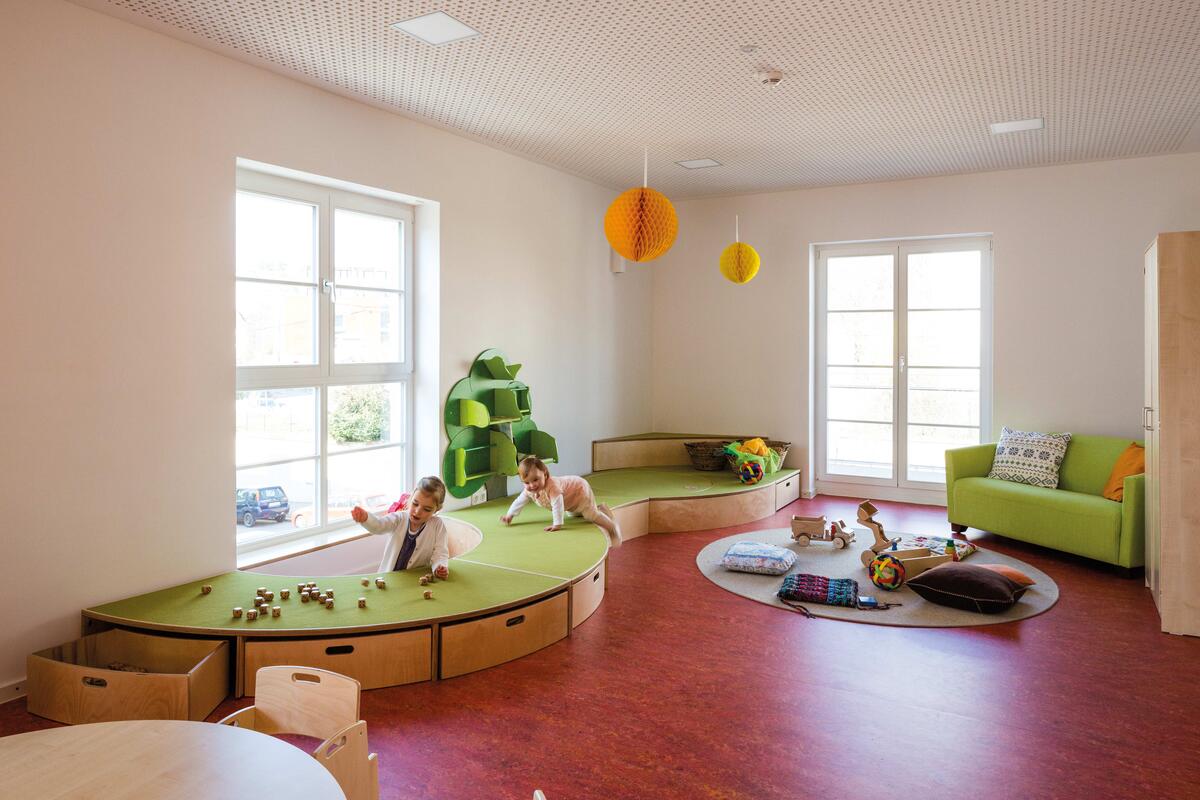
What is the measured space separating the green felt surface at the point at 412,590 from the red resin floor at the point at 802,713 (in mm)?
312

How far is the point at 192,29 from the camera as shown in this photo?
3549 millimetres

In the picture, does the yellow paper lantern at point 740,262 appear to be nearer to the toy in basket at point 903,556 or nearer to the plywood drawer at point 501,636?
the toy in basket at point 903,556

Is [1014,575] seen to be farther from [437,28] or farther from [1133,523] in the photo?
[437,28]

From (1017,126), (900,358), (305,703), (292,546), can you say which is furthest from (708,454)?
(305,703)

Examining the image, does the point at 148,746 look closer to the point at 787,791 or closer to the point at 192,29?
the point at 787,791

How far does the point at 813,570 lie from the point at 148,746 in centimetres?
415

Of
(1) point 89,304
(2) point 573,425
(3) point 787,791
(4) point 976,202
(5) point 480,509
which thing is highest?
(4) point 976,202

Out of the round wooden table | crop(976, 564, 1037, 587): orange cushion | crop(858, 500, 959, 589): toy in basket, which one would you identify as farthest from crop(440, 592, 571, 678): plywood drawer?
crop(976, 564, 1037, 587): orange cushion


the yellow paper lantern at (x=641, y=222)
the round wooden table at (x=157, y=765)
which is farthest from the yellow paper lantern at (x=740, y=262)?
the round wooden table at (x=157, y=765)

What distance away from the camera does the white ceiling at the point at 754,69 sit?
3385 millimetres

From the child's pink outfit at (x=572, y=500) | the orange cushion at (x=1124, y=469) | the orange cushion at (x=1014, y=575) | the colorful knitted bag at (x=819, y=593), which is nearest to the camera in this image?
the colorful knitted bag at (x=819, y=593)

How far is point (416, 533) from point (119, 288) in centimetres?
182

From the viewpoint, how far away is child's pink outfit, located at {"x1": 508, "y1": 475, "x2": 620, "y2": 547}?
197 inches

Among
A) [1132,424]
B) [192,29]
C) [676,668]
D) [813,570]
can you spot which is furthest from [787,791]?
[1132,424]
